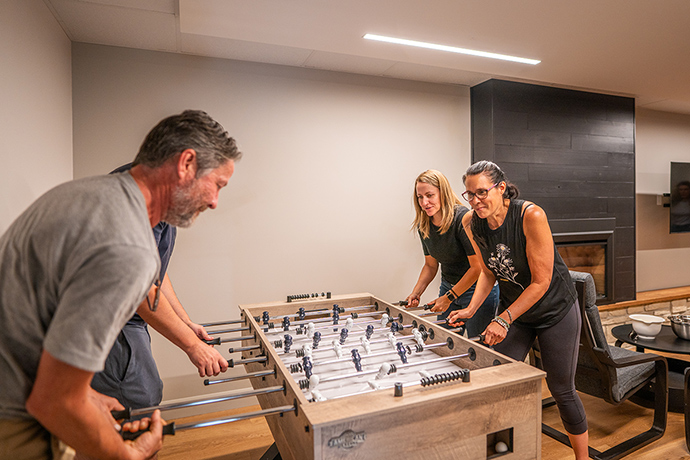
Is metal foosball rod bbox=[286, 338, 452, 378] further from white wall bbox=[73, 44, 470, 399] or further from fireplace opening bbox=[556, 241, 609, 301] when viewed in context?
fireplace opening bbox=[556, 241, 609, 301]

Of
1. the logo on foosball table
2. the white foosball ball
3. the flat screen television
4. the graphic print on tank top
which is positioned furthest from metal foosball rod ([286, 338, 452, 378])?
the flat screen television

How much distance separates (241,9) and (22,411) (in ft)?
7.01

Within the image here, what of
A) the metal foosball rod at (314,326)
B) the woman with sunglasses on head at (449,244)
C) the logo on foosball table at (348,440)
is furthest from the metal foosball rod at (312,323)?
the logo on foosball table at (348,440)

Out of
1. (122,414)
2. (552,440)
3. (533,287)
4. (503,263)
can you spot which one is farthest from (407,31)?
(552,440)

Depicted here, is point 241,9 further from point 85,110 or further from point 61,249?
point 61,249

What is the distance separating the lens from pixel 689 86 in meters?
3.92

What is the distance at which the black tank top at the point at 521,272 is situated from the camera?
1.96 m

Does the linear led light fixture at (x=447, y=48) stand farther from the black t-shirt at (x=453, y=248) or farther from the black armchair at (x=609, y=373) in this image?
the black armchair at (x=609, y=373)

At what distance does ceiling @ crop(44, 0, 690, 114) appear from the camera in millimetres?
2281

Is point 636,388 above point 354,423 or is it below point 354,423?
below

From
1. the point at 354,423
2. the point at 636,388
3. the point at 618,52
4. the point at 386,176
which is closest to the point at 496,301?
the point at 636,388

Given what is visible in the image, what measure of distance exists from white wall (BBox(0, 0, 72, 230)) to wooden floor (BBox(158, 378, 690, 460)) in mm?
1649

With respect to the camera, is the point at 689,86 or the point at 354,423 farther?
the point at 689,86

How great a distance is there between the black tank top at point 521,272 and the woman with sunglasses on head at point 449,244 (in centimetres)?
37
